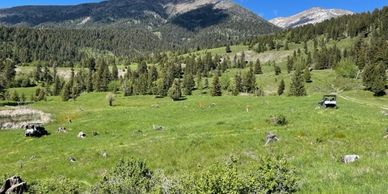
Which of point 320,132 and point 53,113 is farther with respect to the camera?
point 53,113

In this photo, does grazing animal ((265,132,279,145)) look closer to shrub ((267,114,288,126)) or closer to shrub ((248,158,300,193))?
shrub ((267,114,288,126))

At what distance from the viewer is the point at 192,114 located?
65.4 meters

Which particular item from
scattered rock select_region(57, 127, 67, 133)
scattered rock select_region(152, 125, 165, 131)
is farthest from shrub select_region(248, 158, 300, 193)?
scattered rock select_region(57, 127, 67, 133)

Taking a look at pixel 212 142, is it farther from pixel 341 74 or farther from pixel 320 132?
pixel 341 74

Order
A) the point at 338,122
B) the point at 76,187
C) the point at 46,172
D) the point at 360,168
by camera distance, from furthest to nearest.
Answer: the point at 338,122 < the point at 46,172 < the point at 76,187 < the point at 360,168

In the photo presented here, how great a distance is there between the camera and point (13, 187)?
2325 centimetres

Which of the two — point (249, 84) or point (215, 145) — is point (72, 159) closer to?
point (215, 145)

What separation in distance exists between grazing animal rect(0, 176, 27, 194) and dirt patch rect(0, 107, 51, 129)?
158 feet

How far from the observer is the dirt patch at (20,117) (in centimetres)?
7029

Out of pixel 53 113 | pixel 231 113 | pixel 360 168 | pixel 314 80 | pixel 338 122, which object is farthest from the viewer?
pixel 314 80

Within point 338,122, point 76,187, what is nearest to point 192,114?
point 338,122

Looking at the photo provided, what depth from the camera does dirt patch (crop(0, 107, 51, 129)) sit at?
2767 inches

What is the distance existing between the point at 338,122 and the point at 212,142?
1494cm

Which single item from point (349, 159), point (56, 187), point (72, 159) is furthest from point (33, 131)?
point (349, 159)
